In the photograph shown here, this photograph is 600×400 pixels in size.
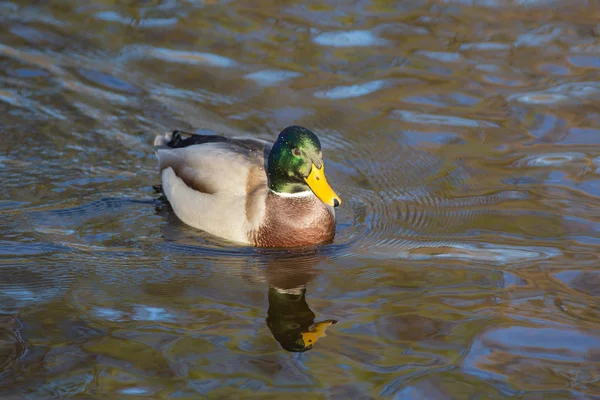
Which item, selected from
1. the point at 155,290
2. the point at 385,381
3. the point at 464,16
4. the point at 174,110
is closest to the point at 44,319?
the point at 155,290

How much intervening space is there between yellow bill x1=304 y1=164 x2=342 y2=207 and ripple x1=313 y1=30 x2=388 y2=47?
14.0 ft

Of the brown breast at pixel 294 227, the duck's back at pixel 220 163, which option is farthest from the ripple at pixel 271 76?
the brown breast at pixel 294 227

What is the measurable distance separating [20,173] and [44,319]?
2558 mm

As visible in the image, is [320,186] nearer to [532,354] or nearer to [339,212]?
[339,212]

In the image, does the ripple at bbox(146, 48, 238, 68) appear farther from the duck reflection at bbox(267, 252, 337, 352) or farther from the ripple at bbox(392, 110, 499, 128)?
the duck reflection at bbox(267, 252, 337, 352)

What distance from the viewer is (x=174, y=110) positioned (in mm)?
9164

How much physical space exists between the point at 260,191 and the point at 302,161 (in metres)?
0.58

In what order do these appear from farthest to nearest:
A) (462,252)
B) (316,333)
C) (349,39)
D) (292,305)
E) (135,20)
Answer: (135,20) < (349,39) < (462,252) < (292,305) < (316,333)

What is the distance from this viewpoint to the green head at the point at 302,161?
21.7 ft

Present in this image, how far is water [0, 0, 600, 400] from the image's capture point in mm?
5121

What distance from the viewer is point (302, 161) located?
668cm

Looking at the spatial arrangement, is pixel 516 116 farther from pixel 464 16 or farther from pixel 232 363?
pixel 232 363

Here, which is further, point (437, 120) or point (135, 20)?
point (135, 20)

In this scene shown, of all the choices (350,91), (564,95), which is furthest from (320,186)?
(564,95)
